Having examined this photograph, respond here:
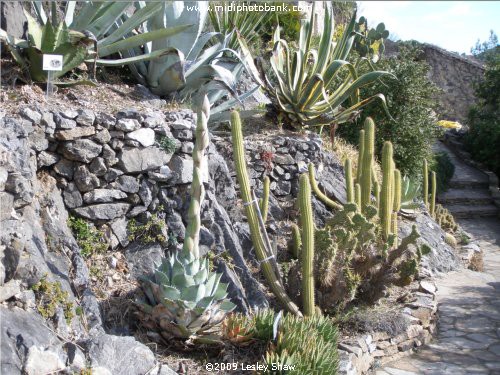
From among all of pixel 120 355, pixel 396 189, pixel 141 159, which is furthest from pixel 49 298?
pixel 396 189

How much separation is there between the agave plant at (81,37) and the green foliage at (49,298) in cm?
210

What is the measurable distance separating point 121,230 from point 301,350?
167cm

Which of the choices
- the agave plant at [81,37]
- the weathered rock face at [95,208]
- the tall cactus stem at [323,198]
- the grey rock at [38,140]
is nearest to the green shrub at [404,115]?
the tall cactus stem at [323,198]

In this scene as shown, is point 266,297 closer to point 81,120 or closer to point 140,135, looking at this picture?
point 140,135

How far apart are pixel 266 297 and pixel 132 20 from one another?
272cm

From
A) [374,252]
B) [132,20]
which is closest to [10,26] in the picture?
[132,20]

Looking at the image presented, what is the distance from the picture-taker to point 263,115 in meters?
7.15

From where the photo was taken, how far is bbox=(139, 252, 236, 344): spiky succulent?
3.81 meters

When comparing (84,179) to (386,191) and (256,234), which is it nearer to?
(256,234)

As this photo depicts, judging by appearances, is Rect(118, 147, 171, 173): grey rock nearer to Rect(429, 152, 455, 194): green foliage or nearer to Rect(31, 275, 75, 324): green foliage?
Rect(31, 275, 75, 324): green foliage

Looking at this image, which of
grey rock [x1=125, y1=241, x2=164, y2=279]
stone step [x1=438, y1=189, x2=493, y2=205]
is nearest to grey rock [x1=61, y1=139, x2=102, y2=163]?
grey rock [x1=125, y1=241, x2=164, y2=279]

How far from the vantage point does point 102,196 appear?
180 inches

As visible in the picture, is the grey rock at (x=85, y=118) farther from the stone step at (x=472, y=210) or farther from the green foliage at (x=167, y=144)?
the stone step at (x=472, y=210)

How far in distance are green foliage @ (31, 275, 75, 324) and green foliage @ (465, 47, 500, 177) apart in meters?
11.5
